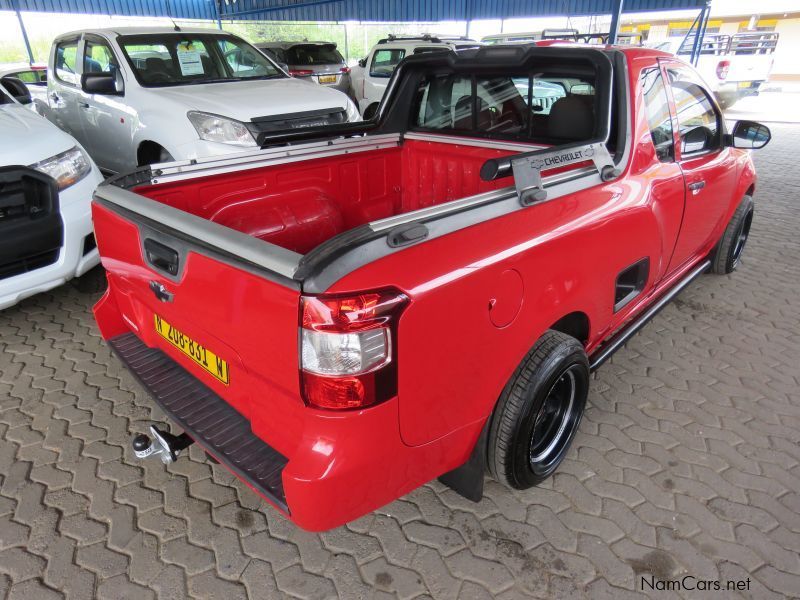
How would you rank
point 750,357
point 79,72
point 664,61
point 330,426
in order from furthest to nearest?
point 79,72
point 750,357
point 664,61
point 330,426

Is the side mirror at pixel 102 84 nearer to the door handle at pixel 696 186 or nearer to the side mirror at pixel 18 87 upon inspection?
the side mirror at pixel 18 87

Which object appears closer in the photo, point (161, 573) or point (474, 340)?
point (474, 340)

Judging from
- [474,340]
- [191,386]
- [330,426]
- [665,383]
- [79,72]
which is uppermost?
[79,72]

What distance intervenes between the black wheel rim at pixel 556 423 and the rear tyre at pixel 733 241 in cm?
269

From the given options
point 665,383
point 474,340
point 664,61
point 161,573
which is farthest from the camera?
point 665,383

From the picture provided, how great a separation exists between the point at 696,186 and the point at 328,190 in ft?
6.99

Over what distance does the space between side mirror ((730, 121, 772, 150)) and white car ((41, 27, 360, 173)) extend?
332 centimetres

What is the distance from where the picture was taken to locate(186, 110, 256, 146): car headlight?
4.80 m

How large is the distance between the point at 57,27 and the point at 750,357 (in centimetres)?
2148

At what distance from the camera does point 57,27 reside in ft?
56.2

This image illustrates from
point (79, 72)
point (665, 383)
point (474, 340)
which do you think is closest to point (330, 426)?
point (474, 340)

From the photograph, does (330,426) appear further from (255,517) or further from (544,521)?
(544,521)

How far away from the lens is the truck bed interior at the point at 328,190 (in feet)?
8.32

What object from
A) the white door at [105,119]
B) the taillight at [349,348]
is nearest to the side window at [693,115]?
the taillight at [349,348]
